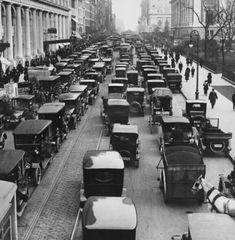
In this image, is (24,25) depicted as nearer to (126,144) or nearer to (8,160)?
(126,144)

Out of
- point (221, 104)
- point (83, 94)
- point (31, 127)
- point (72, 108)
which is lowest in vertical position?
point (221, 104)

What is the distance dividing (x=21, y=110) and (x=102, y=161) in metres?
15.1

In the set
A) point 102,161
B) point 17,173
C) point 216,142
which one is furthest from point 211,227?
point 216,142

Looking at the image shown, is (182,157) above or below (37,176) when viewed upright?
above

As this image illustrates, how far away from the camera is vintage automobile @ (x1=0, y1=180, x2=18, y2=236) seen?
11375 mm

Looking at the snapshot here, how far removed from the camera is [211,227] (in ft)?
37.3

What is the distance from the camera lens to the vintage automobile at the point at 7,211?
1138cm

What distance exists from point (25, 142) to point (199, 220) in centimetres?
1012

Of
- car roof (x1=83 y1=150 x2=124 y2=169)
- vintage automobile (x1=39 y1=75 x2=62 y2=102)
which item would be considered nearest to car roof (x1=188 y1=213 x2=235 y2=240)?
car roof (x1=83 y1=150 x2=124 y2=169)

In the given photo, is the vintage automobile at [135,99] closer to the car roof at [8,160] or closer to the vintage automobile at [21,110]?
the vintage automobile at [21,110]

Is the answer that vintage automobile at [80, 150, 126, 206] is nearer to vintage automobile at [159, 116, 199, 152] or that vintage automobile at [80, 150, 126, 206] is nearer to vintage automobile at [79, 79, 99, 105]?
vintage automobile at [159, 116, 199, 152]

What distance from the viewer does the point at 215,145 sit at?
2331 cm

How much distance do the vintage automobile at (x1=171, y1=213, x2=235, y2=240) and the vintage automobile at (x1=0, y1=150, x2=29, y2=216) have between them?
6.11 meters

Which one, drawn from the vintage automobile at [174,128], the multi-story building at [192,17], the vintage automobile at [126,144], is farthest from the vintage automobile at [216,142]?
the multi-story building at [192,17]
